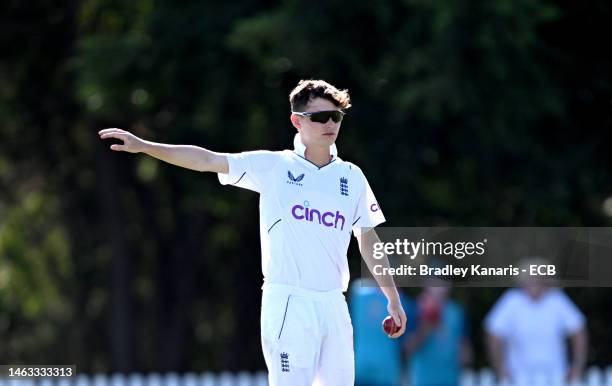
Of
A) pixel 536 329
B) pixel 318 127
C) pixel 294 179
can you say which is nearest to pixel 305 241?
pixel 294 179

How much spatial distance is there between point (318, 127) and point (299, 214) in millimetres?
394

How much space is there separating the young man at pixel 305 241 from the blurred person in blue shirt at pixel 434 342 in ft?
17.7

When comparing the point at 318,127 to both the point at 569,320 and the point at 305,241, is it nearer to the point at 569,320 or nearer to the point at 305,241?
the point at 305,241

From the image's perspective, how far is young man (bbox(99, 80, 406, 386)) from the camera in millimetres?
5348

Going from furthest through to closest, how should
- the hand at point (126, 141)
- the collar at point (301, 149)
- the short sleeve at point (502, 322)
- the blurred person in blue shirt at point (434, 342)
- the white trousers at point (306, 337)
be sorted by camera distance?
the blurred person in blue shirt at point (434, 342), the short sleeve at point (502, 322), the collar at point (301, 149), the white trousers at point (306, 337), the hand at point (126, 141)

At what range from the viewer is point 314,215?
543cm

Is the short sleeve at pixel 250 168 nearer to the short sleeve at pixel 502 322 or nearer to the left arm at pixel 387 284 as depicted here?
the left arm at pixel 387 284

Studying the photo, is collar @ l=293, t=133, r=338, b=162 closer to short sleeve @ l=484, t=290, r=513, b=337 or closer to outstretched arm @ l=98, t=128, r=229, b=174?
outstretched arm @ l=98, t=128, r=229, b=174

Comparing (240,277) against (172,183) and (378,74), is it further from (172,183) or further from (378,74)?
(378,74)

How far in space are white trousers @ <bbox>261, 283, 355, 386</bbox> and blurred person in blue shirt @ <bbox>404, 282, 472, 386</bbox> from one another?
17.7ft

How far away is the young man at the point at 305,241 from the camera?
5.35 meters

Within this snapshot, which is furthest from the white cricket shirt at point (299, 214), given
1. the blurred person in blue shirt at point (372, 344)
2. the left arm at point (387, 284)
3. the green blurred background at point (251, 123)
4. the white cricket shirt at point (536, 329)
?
the green blurred background at point (251, 123)

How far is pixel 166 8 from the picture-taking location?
14.6m

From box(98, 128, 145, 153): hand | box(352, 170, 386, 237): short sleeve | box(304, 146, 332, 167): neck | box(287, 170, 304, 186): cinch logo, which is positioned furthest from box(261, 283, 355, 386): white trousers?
box(98, 128, 145, 153): hand
